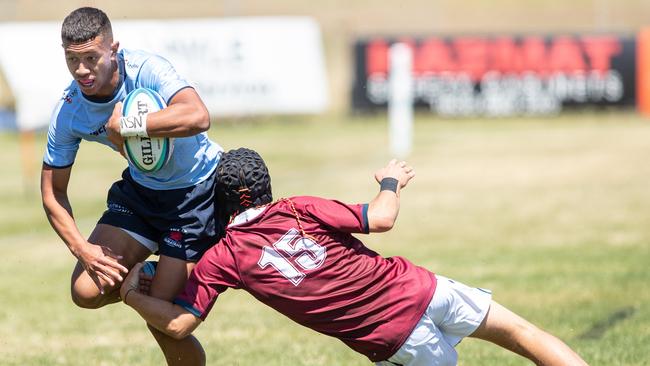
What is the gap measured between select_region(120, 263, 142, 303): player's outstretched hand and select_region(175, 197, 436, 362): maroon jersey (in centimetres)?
30

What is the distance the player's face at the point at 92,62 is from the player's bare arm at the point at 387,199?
1.42m

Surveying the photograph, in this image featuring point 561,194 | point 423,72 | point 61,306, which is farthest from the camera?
point 423,72

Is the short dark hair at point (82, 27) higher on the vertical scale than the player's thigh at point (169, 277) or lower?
higher

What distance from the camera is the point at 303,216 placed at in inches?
197

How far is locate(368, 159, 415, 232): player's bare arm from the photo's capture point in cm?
496

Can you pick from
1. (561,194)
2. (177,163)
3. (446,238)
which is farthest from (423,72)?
(177,163)

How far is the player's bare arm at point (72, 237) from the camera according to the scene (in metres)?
5.38

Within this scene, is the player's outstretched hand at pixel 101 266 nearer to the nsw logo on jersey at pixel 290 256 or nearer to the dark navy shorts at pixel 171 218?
the dark navy shorts at pixel 171 218

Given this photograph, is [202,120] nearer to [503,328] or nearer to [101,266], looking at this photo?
[101,266]

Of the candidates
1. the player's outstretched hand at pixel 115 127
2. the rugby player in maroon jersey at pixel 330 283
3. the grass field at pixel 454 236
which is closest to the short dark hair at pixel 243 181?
the rugby player in maroon jersey at pixel 330 283

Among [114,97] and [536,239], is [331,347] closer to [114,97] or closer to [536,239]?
[114,97]

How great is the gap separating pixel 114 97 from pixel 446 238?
7210 millimetres

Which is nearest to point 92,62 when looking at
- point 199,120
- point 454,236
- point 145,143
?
point 145,143

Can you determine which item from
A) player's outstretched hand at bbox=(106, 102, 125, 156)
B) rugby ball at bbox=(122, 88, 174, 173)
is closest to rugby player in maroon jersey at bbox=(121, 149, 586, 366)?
rugby ball at bbox=(122, 88, 174, 173)
